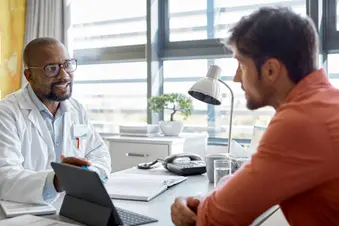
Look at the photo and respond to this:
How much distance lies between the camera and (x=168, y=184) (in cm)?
162

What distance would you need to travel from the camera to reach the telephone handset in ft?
6.15

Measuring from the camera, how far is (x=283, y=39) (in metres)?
0.97

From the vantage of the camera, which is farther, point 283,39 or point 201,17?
point 201,17

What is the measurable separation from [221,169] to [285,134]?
75 centimetres

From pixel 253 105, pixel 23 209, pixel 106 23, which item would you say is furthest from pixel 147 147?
pixel 253 105

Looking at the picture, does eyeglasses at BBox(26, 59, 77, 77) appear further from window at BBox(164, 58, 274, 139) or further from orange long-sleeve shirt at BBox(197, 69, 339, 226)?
window at BBox(164, 58, 274, 139)

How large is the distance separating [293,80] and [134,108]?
3.17 meters

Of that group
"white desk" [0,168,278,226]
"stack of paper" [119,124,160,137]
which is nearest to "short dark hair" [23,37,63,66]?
"white desk" [0,168,278,226]

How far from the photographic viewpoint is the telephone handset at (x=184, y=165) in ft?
6.15

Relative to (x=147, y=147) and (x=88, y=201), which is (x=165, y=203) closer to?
(x=88, y=201)

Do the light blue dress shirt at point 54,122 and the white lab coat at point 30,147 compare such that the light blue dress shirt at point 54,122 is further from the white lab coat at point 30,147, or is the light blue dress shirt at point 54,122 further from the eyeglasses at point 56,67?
the eyeglasses at point 56,67

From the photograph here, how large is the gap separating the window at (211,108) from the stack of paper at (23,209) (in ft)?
7.73

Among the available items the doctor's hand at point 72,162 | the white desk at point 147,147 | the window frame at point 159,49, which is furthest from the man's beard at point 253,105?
the window frame at point 159,49

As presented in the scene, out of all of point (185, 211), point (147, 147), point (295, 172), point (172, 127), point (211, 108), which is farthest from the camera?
point (211, 108)
